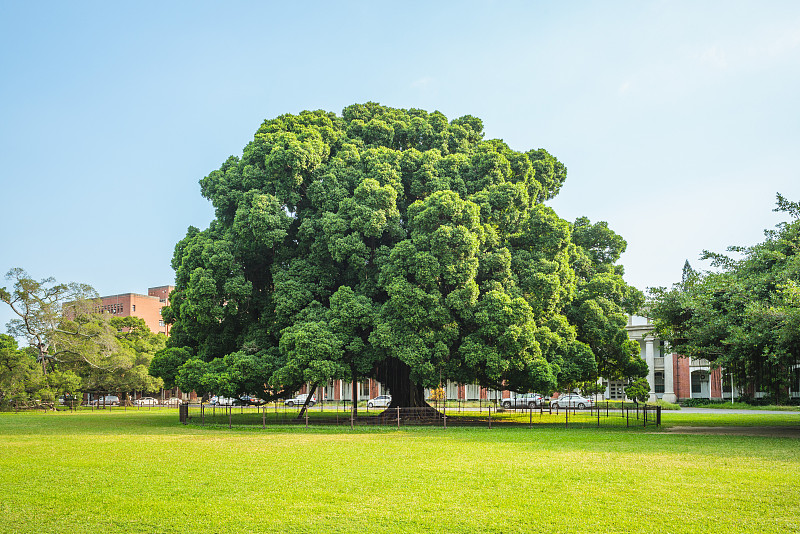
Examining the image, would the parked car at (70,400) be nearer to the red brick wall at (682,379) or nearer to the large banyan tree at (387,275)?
the large banyan tree at (387,275)

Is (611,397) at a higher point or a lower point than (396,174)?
lower

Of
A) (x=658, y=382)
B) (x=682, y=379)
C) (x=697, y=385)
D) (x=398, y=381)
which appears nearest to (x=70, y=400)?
(x=398, y=381)

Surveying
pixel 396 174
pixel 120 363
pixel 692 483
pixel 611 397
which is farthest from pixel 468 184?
pixel 611 397

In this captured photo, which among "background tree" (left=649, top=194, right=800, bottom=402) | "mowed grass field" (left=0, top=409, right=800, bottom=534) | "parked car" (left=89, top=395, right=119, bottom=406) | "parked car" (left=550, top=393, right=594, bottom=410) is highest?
"background tree" (left=649, top=194, right=800, bottom=402)

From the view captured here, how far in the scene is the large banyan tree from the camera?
2477cm

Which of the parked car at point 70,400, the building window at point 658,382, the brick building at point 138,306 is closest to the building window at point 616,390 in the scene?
the building window at point 658,382

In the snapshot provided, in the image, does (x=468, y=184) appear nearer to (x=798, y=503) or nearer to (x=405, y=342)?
(x=405, y=342)

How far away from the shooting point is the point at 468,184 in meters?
28.8

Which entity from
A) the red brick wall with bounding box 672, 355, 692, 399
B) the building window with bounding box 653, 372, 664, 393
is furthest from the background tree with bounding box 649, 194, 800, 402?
the building window with bounding box 653, 372, 664, 393

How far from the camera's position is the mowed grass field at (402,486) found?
8.54 meters

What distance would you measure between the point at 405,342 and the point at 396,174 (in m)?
7.58

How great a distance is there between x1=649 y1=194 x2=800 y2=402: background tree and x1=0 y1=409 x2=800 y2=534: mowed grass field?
321 centimetres

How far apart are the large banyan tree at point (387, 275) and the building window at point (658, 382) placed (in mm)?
31463

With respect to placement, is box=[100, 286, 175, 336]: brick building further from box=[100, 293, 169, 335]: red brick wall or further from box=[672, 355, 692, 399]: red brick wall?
box=[672, 355, 692, 399]: red brick wall
